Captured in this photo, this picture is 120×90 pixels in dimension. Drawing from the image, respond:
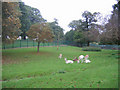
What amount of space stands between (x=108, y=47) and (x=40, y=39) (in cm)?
1850

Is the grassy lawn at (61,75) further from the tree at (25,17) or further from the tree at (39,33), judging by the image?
the tree at (25,17)

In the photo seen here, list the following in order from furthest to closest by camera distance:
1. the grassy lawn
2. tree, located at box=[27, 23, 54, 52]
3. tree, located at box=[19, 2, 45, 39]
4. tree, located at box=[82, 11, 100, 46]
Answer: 1. tree, located at box=[82, 11, 100, 46]
2. tree, located at box=[19, 2, 45, 39]
3. tree, located at box=[27, 23, 54, 52]
4. the grassy lawn

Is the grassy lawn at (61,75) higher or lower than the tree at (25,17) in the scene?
lower

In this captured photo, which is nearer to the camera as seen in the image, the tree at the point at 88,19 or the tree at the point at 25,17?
the tree at the point at 25,17

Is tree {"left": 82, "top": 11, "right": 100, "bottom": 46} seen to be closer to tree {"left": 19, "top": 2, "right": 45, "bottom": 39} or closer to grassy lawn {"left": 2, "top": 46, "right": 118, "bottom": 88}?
tree {"left": 19, "top": 2, "right": 45, "bottom": 39}

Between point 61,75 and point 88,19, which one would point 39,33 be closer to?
point 61,75

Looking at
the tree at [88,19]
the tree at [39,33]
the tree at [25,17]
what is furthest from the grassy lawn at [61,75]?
the tree at [88,19]

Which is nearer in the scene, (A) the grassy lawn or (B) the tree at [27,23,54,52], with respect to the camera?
(A) the grassy lawn

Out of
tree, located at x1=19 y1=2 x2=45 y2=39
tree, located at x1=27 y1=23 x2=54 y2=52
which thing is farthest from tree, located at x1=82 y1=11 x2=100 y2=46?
tree, located at x1=27 y1=23 x2=54 y2=52

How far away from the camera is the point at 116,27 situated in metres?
8.75

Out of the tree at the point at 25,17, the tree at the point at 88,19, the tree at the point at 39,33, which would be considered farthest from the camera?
the tree at the point at 88,19

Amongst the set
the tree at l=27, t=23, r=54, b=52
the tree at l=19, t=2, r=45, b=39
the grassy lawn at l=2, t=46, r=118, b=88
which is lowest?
the grassy lawn at l=2, t=46, r=118, b=88

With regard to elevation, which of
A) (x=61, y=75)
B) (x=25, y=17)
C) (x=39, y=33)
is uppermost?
(x=25, y=17)

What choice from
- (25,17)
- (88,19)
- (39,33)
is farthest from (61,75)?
(88,19)
